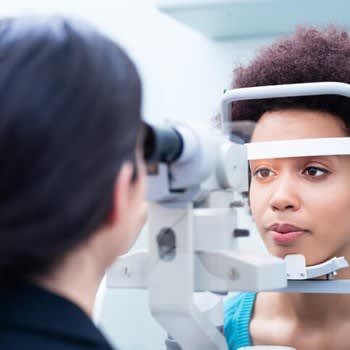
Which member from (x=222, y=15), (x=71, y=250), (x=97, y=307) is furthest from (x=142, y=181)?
(x=222, y=15)

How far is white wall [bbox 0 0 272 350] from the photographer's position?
179 centimetres

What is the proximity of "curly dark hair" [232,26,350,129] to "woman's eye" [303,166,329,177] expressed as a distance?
0.09 metres

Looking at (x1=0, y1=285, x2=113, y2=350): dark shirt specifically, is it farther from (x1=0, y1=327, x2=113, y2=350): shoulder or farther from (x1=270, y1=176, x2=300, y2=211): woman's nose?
(x1=270, y1=176, x2=300, y2=211): woman's nose

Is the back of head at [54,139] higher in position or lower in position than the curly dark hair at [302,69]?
lower

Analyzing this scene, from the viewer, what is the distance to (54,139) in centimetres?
53

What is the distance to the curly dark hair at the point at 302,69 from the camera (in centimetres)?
113

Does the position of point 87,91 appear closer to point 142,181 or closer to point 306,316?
point 142,181

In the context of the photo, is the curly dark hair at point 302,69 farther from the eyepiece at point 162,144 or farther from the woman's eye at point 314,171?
the eyepiece at point 162,144

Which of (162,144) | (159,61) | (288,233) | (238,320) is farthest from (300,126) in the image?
(159,61)

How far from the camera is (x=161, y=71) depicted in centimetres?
190

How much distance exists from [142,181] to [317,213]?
0.53 metres

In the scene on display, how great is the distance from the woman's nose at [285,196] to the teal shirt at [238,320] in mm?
261

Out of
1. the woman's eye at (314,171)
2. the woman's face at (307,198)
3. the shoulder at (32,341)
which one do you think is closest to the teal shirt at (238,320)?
the woman's face at (307,198)

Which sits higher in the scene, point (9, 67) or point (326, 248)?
point (9, 67)
